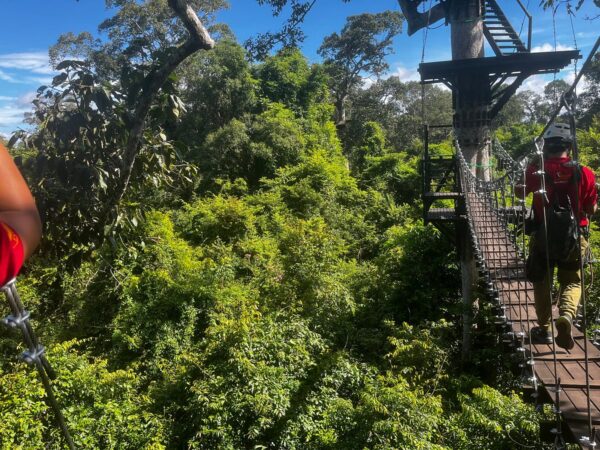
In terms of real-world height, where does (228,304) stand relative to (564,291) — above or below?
below

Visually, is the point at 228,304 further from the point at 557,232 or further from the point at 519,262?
the point at 557,232

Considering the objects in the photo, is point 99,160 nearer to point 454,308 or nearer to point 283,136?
point 454,308

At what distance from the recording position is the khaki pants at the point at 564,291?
2.36 m

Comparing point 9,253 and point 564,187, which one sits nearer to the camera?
point 9,253

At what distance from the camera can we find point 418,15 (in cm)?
546

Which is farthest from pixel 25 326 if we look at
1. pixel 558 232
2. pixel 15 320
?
pixel 558 232

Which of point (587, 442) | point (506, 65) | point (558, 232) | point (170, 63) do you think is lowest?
point (587, 442)

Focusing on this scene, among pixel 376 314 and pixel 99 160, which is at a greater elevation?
pixel 99 160

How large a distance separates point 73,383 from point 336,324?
3.48 metres

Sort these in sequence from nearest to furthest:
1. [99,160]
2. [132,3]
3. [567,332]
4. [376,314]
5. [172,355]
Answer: [567,332] → [99,160] → [172,355] → [376,314] → [132,3]

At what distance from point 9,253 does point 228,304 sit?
559cm

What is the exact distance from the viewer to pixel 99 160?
2389mm

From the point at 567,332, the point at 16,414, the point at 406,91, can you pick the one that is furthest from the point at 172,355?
the point at 406,91

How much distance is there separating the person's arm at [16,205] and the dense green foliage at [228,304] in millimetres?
1512
